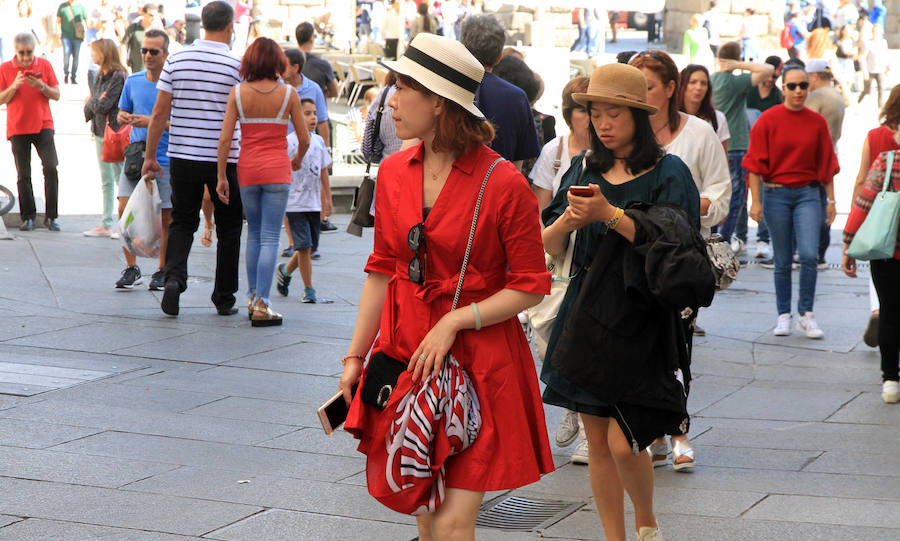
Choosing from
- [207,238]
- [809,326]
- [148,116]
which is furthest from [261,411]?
[207,238]

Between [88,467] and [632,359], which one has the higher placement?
[632,359]

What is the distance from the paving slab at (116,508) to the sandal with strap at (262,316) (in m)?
3.60


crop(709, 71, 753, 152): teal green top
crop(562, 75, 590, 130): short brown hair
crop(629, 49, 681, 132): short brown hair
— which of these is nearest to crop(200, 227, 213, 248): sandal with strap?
crop(709, 71, 753, 152): teal green top

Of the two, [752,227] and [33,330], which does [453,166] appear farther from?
[752,227]

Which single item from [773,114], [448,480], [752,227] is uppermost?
[773,114]

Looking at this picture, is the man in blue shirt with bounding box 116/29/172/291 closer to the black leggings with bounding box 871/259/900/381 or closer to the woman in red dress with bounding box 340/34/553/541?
the black leggings with bounding box 871/259/900/381

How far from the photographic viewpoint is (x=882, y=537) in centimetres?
459

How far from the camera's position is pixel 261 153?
327 inches

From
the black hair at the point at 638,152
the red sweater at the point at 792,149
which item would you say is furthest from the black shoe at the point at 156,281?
Result: the black hair at the point at 638,152

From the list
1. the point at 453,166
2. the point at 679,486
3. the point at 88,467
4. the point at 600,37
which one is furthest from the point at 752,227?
the point at 600,37

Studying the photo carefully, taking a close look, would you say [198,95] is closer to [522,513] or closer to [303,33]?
[522,513]

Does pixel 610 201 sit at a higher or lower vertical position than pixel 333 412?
higher

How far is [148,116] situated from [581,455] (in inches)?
212

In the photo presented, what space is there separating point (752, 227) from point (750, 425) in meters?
9.38
